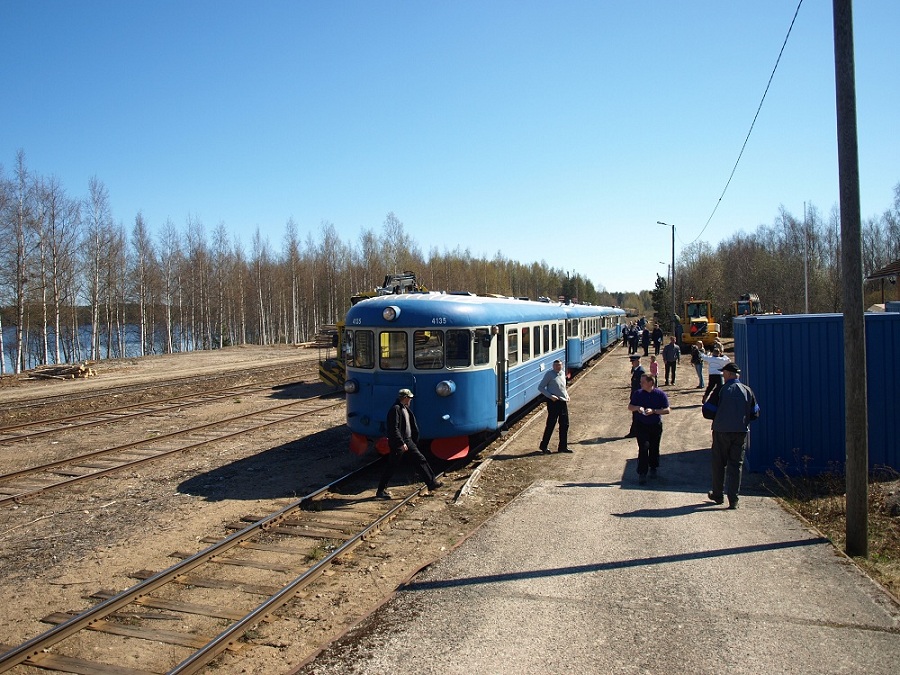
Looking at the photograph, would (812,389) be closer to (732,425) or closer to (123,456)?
(732,425)

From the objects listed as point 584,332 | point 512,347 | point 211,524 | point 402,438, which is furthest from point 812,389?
point 584,332

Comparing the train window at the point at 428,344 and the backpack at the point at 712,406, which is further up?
the train window at the point at 428,344

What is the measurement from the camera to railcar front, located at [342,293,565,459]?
9633 millimetres

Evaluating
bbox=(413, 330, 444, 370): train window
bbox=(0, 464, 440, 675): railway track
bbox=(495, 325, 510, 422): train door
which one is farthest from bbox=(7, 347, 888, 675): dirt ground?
bbox=(413, 330, 444, 370): train window

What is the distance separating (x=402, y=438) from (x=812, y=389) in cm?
593

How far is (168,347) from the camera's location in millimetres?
46938

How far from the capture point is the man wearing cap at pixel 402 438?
8578 mm

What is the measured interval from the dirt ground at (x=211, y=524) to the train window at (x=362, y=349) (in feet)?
6.21

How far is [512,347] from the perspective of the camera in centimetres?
1195

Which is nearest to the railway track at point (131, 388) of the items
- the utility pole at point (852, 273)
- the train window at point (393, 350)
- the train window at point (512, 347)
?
the train window at point (393, 350)

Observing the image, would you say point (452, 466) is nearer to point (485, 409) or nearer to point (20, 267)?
point (485, 409)

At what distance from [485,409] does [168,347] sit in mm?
42778

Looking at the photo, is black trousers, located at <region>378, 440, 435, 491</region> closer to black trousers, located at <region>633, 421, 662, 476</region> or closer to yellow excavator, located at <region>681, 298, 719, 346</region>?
black trousers, located at <region>633, 421, 662, 476</region>

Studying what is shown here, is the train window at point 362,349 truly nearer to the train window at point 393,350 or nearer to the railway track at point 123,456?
the train window at point 393,350
